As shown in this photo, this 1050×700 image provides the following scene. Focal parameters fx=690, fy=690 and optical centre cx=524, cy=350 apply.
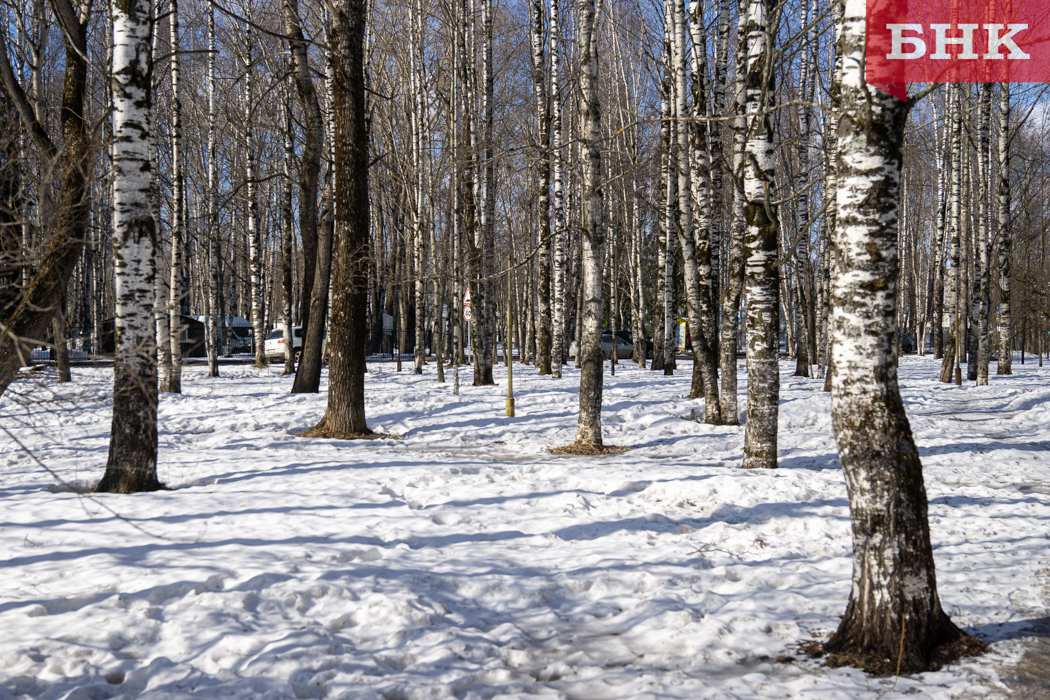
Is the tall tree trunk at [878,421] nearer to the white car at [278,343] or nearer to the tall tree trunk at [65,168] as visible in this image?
the tall tree trunk at [65,168]

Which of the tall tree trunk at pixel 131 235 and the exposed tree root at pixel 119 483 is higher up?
the tall tree trunk at pixel 131 235

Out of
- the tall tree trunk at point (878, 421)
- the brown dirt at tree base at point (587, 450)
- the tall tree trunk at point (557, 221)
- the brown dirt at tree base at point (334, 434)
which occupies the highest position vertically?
the tall tree trunk at point (557, 221)

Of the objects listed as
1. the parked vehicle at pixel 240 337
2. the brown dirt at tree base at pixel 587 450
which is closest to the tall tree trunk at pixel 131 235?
the brown dirt at tree base at pixel 587 450

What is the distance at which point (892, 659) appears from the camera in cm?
364

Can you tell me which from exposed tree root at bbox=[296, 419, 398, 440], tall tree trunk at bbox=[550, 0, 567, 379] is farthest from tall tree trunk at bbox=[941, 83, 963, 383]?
exposed tree root at bbox=[296, 419, 398, 440]

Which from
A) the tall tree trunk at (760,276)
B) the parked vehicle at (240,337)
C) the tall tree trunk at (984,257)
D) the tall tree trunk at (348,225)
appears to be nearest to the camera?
the tall tree trunk at (760,276)

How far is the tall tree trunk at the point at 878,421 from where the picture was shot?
367 cm

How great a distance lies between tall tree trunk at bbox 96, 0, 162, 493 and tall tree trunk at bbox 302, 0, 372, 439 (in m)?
3.85

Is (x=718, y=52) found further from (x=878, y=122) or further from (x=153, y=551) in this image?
(x=153, y=551)

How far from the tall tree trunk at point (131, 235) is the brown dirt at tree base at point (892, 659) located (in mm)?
5838

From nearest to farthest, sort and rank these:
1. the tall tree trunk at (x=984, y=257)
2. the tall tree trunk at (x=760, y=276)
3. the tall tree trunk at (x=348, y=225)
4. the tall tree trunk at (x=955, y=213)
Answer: the tall tree trunk at (x=760, y=276)
the tall tree trunk at (x=348, y=225)
the tall tree trunk at (x=955, y=213)
the tall tree trunk at (x=984, y=257)

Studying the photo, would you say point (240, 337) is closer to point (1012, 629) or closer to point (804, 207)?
point (804, 207)

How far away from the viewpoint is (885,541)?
3680 mm

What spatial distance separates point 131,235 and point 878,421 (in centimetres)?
641
